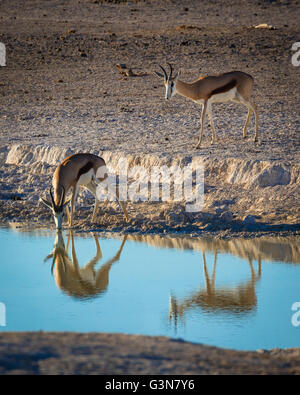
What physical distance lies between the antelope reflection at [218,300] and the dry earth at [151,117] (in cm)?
174

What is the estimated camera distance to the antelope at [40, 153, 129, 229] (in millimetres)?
11352

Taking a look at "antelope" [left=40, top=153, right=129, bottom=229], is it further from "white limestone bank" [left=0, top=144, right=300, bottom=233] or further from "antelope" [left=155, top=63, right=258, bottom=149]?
"antelope" [left=155, top=63, right=258, bottom=149]

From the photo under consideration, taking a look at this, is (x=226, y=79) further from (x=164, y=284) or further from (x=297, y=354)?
(x=297, y=354)

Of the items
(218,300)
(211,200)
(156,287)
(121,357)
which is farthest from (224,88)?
(121,357)

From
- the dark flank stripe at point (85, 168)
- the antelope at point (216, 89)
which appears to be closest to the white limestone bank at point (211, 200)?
the dark flank stripe at point (85, 168)

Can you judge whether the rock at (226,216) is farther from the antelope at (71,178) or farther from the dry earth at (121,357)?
the dry earth at (121,357)

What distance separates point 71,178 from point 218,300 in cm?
388

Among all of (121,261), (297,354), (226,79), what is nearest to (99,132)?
(226,79)

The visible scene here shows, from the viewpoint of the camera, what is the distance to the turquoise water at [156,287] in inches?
298

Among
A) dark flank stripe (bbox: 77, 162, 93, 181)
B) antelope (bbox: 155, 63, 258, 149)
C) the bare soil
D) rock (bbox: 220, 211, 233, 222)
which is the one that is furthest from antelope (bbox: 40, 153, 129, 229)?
the bare soil

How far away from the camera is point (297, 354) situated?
648 centimetres

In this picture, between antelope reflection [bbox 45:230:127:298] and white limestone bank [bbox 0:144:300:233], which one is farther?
white limestone bank [bbox 0:144:300:233]

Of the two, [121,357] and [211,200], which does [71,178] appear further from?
[121,357]

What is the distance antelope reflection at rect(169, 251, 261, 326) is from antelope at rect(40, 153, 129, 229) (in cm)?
300
